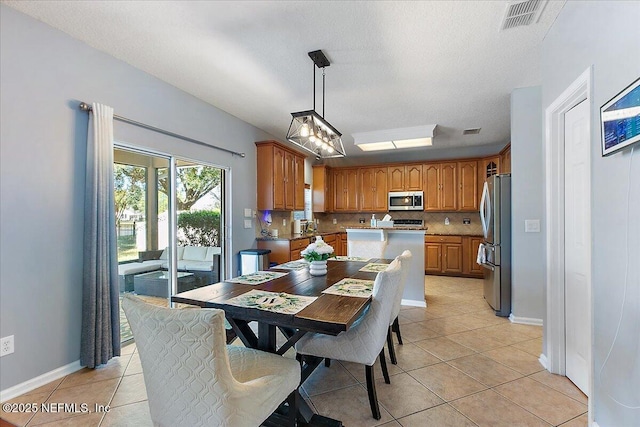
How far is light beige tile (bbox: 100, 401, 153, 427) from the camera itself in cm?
170

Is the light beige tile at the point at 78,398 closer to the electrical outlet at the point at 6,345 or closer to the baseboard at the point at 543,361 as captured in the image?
the electrical outlet at the point at 6,345

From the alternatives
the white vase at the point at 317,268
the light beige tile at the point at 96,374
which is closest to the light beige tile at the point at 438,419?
the white vase at the point at 317,268

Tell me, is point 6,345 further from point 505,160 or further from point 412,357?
point 505,160

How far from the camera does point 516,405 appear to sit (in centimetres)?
184

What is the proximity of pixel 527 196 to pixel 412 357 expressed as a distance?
2.21 m

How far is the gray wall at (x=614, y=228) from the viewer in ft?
4.06

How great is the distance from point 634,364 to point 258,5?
279cm

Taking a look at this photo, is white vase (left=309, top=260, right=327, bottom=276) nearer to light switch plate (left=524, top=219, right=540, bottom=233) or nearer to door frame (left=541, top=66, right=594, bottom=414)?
door frame (left=541, top=66, right=594, bottom=414)

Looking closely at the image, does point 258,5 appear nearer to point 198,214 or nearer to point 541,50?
point 541,50

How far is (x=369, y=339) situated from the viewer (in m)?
1.73

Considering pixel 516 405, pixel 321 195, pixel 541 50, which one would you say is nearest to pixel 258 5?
pixel 541 50

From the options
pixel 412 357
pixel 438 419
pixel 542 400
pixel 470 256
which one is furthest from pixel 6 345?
pixel 470 256

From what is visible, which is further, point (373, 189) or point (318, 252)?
point (373, 189)

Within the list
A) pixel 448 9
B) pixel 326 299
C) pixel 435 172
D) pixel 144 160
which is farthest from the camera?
pixel 435 172
